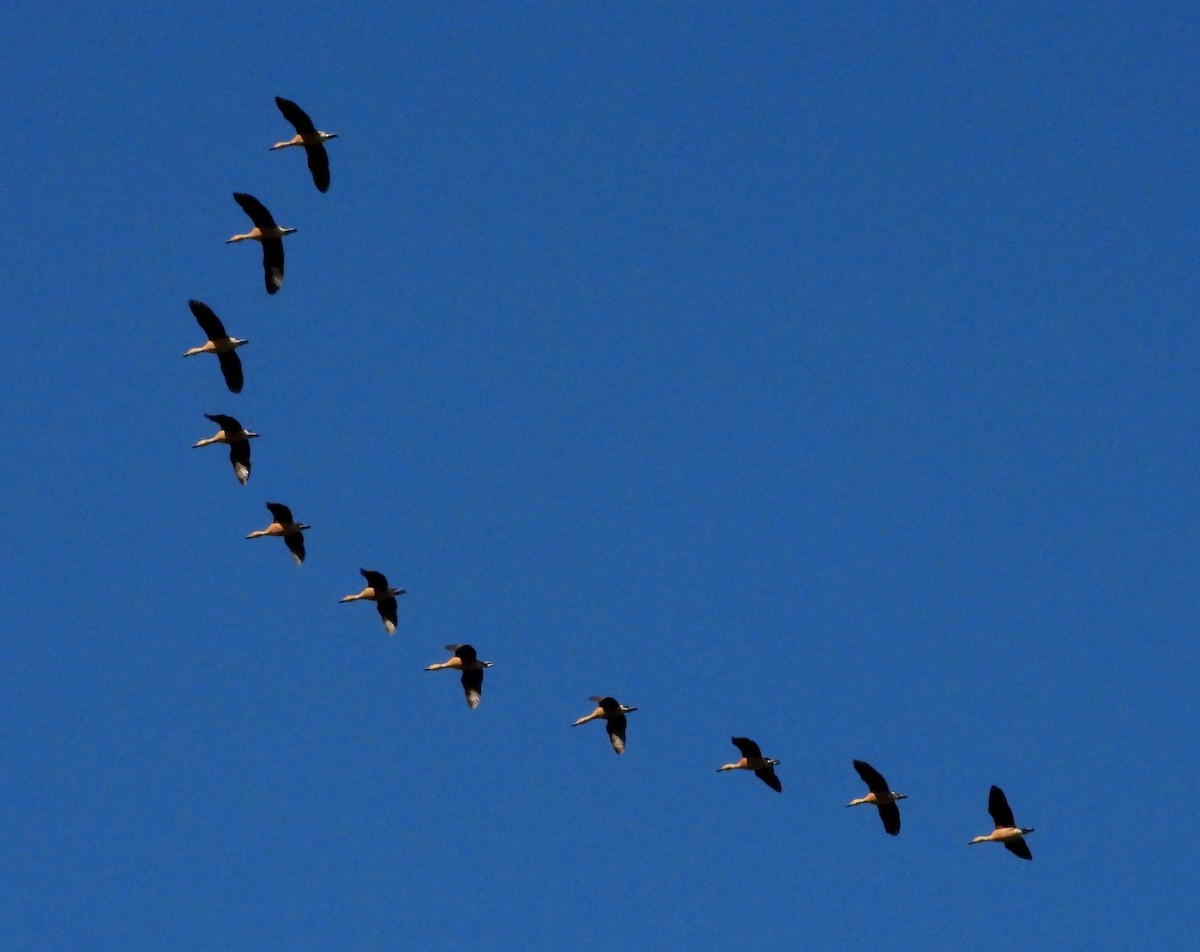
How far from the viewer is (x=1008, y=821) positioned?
67312 mm

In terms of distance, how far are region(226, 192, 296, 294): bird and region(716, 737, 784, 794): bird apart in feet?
49.1

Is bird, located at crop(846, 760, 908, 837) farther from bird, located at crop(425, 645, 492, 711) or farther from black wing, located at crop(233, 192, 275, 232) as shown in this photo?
black wing, located at crop(233, 192, 275, 232)

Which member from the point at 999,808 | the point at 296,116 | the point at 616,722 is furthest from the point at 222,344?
the point at 999,808

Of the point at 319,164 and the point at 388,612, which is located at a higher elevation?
the point at 319,164

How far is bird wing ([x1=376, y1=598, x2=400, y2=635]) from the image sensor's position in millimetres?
68375

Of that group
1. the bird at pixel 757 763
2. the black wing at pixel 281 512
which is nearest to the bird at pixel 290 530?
the black wing at pixel 281 512

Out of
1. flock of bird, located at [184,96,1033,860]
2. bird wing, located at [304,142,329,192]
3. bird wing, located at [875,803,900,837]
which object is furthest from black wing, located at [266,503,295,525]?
bird wing, located at [875,803,900,837]

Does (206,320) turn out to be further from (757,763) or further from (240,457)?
(757,763)

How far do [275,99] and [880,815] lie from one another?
21667 mm

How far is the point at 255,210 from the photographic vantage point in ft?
214

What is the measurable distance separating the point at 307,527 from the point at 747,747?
11917 mm

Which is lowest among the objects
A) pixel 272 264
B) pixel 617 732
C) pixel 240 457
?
pixel 617 732

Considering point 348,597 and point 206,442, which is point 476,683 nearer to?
point 348,597

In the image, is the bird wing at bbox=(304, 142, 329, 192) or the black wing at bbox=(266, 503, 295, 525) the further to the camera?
the black wing at bbox=(266, 503, 295, 525)
